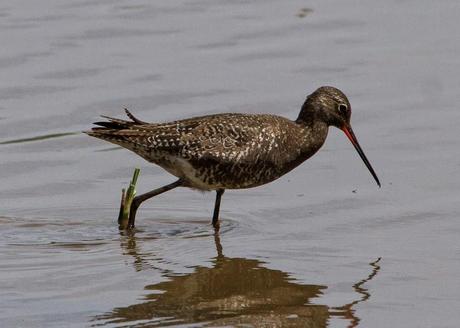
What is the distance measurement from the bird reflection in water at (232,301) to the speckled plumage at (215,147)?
1.37 metres

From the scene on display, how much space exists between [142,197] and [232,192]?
50.5 inches

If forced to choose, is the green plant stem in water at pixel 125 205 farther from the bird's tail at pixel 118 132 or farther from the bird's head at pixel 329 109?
the bird's head at pixel 329 109

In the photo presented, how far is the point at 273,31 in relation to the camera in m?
16.8

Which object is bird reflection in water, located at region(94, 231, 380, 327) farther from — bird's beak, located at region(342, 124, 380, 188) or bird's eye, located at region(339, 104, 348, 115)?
bird's eye, located at region(339, 104, 348, 115)

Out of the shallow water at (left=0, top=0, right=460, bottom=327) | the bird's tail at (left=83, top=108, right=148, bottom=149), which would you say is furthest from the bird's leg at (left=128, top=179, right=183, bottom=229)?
the bird's tail at (left=83, top=108, right=148, bottom=149)

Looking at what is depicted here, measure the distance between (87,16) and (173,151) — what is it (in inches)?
255

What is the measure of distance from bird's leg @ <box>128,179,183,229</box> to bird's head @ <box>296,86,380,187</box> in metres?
1.37

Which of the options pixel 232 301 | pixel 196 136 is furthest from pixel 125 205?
pixel 232 301

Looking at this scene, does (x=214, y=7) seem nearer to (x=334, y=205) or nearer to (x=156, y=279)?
(x=334, y=205)

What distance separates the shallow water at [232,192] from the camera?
914 centimetres

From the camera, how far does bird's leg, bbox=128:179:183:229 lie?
36.8ft

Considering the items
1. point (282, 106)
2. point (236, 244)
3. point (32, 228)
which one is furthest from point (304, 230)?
point (282, 106)

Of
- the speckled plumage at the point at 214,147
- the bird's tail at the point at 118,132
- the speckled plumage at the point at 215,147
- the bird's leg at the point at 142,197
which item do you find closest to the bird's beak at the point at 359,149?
the speckled plumage at the point at 215,147

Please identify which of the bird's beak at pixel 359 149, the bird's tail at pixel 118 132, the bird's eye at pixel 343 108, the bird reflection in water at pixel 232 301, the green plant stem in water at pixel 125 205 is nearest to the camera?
the bird reflection in water at pixel 232 301
